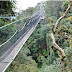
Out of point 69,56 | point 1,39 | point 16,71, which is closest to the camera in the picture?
point 1,39

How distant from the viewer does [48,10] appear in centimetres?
1172

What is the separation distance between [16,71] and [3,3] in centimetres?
234

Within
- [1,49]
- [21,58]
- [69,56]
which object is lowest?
[21,58]

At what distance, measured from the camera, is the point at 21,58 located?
4.56 metres

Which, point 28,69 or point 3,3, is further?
point 28,69

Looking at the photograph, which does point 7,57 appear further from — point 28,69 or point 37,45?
point 37,45

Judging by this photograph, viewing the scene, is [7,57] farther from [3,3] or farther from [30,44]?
[30,44]

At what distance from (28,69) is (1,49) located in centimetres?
273

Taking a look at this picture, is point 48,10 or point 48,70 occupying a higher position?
point 48,10

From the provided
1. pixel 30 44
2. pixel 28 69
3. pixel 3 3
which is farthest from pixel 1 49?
pixel 30 44

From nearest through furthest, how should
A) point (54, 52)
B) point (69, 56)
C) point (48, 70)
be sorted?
1. point (69, 56)
2. point (48, 70)
3. point (54, 52)

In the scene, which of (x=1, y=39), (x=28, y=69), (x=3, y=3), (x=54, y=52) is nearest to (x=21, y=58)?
(x=28, y=69)

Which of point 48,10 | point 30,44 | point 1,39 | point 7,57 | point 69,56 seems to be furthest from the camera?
point 48,10

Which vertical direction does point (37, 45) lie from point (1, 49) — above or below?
below
